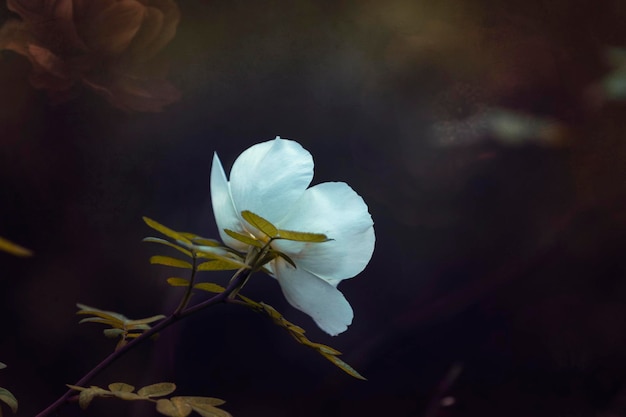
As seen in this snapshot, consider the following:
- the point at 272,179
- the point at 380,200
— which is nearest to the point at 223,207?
the point at 272,179

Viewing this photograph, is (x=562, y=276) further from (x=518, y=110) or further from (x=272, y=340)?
(x=272, y=340)

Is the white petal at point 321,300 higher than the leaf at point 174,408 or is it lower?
higher

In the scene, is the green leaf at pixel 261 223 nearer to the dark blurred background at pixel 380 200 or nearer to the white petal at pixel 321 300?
the white petal at pixel 321 300

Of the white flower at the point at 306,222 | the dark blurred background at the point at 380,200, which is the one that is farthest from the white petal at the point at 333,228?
the dark blurred background at the point at 380,200

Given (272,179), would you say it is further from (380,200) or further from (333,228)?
(380,200)

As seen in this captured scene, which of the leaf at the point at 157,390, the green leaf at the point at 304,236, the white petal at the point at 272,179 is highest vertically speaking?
the white petal at the point at 272,179

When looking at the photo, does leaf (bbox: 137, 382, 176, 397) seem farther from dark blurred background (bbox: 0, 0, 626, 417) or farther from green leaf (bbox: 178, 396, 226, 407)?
dark blurred background (bbox: 0, 0, 626, 417)

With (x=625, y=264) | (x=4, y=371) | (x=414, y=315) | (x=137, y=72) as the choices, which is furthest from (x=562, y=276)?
(x=4, y=371)
